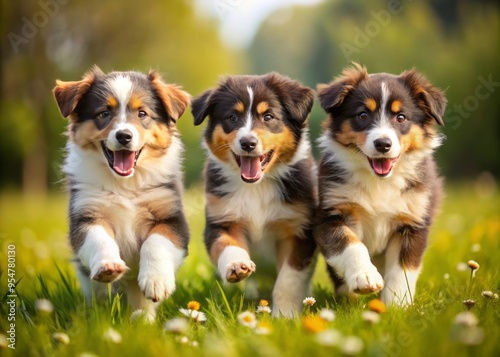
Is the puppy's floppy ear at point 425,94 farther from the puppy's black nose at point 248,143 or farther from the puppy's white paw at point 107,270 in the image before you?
the puppy's white paw at point 107,270

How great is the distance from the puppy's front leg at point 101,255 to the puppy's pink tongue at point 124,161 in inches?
15.9

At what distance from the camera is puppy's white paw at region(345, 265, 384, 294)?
367cm

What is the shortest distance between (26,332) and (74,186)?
1.31 metres

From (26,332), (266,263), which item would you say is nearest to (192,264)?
(266,263)

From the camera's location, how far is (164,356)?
2748 mm

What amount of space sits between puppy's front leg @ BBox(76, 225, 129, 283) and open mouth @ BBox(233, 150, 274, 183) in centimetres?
103

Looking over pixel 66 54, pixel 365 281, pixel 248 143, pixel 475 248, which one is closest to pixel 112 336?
pixel 365 281

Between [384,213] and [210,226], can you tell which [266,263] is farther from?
[384,213]

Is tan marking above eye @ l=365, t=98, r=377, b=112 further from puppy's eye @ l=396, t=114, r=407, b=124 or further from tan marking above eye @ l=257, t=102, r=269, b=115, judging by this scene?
tan marking above eye @ l=257, t=102, r=269, b=115

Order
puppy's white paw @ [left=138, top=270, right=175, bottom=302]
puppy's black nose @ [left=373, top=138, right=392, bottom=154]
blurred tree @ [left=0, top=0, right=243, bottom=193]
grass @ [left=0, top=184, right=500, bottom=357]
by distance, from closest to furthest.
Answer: grass @ [left=0, top=184, right=500, bottom=357] → puppy's white paw @ [left=138, top=270, right=175, bottom=302] → puppy's black nose @ [left=373, top=138, right=392, bottom=154] → blurred tree @ [left=0, top=0, right=243, bottom=193]

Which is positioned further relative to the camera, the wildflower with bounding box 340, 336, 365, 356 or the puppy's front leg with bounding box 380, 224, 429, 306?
the puppy's front leg with bounding box 380, 224, 429, 306

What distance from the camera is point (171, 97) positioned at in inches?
179

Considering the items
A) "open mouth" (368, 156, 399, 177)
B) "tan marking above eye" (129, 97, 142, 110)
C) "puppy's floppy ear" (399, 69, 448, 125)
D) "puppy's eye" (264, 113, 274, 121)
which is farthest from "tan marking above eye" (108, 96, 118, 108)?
"puppy's floppy ear" (399, 69, 448, 125)

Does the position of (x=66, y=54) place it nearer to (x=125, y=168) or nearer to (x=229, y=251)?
(x=125, y=168)
